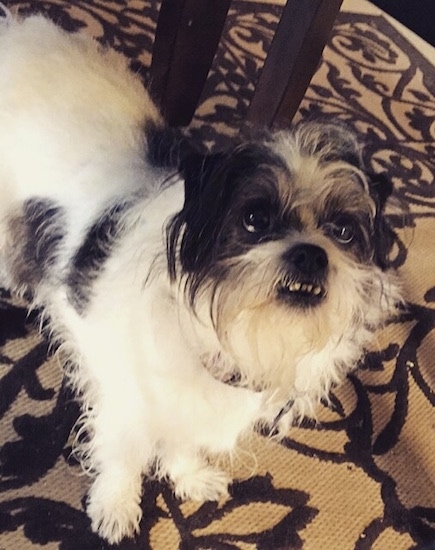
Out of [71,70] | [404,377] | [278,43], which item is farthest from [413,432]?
[71,70]

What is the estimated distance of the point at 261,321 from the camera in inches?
37.2

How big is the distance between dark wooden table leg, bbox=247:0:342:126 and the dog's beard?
491mm

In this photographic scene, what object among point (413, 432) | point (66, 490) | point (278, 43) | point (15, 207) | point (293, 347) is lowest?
point (66, 490)

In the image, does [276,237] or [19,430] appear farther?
[19,430]

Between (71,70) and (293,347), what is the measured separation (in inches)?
26.4

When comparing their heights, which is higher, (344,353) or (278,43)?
(278,43)

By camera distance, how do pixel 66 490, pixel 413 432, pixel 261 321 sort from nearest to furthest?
pixel 261 321 < pixel 66 490 < pixel 413 432

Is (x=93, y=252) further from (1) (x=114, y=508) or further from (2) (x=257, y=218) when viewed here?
(1) (x=114, y=508)

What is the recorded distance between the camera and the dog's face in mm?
920

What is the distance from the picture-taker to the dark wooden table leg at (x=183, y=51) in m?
1.71

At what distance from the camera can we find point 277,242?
3.05 ft

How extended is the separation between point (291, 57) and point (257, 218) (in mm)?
733

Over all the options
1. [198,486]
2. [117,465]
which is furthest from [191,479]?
[117,465]

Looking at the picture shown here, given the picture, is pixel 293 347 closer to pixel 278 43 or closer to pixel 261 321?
pixel 261 321
